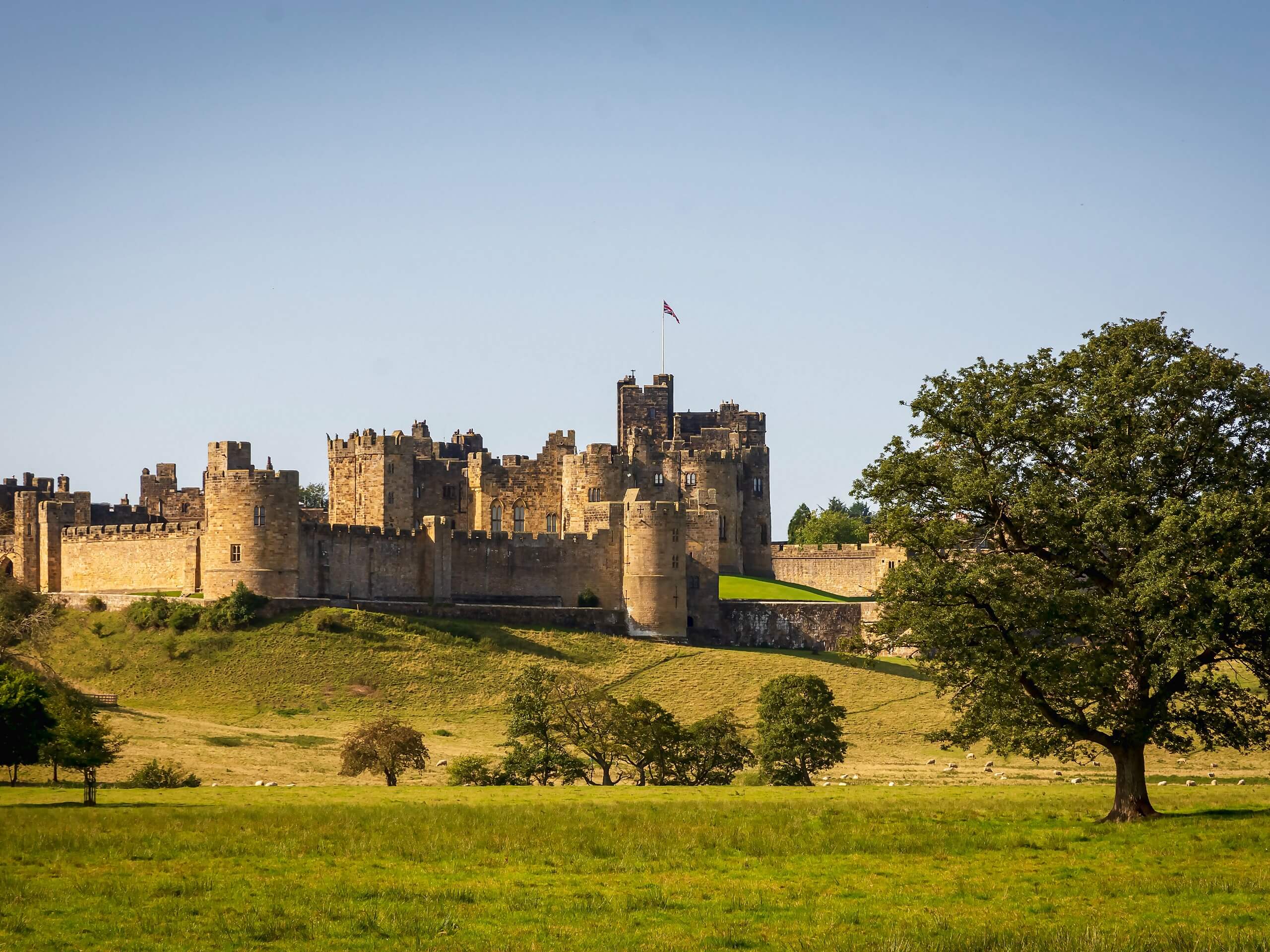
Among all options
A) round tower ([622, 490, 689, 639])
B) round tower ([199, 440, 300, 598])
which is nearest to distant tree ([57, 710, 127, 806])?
round tower ([199, 440, 300, 598])

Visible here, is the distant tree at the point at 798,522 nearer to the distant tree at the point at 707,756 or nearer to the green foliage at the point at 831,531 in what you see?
the green foliage at the point at 831,531

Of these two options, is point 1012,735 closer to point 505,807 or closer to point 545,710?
point 505,807

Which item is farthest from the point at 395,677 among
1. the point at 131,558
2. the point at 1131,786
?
the point at 1131,786

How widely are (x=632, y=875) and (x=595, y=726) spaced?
20.6 metres

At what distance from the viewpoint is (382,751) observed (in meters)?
43.5

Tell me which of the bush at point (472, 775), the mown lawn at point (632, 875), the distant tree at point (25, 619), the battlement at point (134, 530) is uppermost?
the battlement at point (134, 530)

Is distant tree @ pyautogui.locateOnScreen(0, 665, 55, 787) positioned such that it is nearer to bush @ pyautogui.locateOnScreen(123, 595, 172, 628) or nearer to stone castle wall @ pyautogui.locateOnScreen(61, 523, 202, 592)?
bush @ pyautogui.locateOnScreen(123, 595, 172, 628)

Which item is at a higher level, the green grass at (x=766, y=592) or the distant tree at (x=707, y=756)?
the green grass at (x=766, y=592)

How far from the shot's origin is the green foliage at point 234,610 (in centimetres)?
6450

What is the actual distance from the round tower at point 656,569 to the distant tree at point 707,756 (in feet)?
95.0

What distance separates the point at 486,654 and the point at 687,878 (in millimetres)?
42521

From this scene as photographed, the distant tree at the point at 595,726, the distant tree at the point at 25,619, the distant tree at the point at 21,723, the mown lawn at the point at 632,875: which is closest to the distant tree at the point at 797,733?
the distant tree at the point at 595,726

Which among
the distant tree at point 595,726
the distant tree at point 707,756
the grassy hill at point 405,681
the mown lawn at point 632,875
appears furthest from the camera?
the grassy hill at point 405,681

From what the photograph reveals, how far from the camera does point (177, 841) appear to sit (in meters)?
26.3
